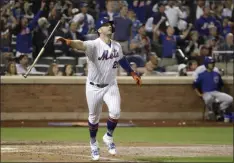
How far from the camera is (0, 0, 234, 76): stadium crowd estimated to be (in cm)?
1984

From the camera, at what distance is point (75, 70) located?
65.7ft

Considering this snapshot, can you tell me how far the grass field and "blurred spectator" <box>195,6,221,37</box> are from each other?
3583 millimetres

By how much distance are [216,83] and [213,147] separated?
136 inches

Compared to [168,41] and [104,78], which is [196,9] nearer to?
[168,41]

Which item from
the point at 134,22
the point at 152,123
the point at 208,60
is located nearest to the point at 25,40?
the point at 134,22

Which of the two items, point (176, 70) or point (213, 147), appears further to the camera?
point (176, 70)

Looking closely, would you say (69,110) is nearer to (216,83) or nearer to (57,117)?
(57,117)

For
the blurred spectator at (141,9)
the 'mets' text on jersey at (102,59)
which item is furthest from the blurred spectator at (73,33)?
the 'mets' text on jersey at (102,59)

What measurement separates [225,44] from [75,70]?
4053 mm

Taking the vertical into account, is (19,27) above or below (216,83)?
above

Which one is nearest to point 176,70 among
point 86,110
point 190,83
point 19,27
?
point 190,83

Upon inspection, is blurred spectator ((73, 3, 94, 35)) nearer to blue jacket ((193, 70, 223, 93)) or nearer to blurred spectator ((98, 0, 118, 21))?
blurred spectator ((98, 0, 118, 21))

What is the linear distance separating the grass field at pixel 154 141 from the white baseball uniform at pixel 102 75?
3.05 meters

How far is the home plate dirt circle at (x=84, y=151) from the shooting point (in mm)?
14523
